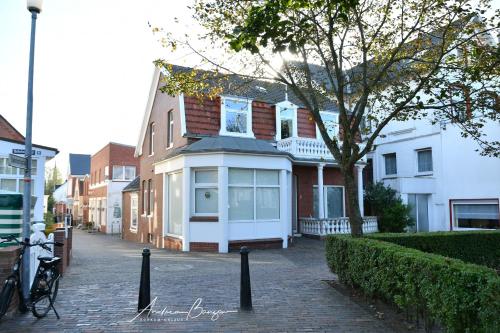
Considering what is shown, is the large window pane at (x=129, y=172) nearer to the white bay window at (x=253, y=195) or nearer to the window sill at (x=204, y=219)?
the window sill at (x=204, y=219)

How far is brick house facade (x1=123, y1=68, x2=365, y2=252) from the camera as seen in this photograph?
15.3m

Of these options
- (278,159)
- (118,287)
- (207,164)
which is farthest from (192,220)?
(118,287)

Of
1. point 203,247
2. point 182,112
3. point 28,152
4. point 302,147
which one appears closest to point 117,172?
point 182,112

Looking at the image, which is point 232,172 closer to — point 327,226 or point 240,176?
point 240,176

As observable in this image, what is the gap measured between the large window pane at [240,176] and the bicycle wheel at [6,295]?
9.96 m

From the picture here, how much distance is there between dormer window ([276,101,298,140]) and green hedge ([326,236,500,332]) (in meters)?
12.6

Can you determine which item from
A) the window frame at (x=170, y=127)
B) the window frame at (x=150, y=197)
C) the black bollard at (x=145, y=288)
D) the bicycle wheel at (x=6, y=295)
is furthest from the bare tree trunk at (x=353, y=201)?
the window frame at (x=150, y=197)

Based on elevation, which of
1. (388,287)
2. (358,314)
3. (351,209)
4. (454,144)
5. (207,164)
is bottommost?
(358,314)

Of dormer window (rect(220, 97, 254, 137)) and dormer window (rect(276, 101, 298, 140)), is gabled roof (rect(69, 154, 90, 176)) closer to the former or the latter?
dormer window (rect(276, 101, 298, 140))

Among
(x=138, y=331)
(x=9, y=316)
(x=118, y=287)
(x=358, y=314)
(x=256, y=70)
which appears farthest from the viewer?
(x=256, y=70)

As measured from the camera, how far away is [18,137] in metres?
21.4

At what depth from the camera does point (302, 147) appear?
19.3m

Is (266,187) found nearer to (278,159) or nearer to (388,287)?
(278,159)

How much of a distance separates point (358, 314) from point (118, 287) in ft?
15.8
